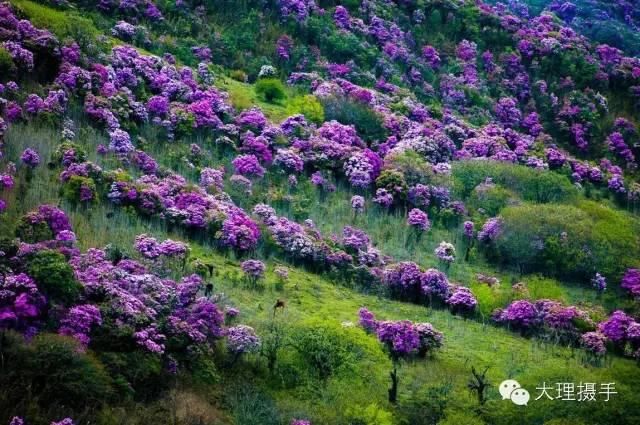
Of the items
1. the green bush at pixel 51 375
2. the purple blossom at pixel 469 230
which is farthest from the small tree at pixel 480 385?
the purple blossom at pixel 469 230

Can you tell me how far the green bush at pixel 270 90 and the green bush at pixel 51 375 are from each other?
2476 cm

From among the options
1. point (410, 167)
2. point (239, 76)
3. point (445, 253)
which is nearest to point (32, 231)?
point (445, 253)

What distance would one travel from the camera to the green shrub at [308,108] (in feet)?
124

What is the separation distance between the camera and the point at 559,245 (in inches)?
1270

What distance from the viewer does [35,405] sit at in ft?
49.8

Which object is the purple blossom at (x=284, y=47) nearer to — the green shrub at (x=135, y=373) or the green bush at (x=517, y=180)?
the green bush at (x=517, y=180)

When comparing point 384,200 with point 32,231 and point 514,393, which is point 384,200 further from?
point 32,231

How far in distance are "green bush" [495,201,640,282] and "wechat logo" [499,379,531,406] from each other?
1210 centimetres

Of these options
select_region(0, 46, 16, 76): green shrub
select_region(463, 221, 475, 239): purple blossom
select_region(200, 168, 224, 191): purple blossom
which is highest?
select_region(0, 46, 16, 76): green shrub

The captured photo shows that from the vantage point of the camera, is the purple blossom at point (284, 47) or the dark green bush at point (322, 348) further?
the purple blossom at point (284, 47)

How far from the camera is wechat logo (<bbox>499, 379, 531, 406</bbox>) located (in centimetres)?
2002

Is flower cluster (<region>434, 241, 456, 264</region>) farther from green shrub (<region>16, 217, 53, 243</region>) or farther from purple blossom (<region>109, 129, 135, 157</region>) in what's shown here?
green shrub (<region>16, 217, 53, 243</region>)

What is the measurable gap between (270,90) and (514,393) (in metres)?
23.4

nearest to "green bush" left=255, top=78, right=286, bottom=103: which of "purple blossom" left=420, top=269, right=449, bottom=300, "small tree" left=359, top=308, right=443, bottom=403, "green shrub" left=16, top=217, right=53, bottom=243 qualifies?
"purple blossom" left=420, top=269, right=449, bottom=300
